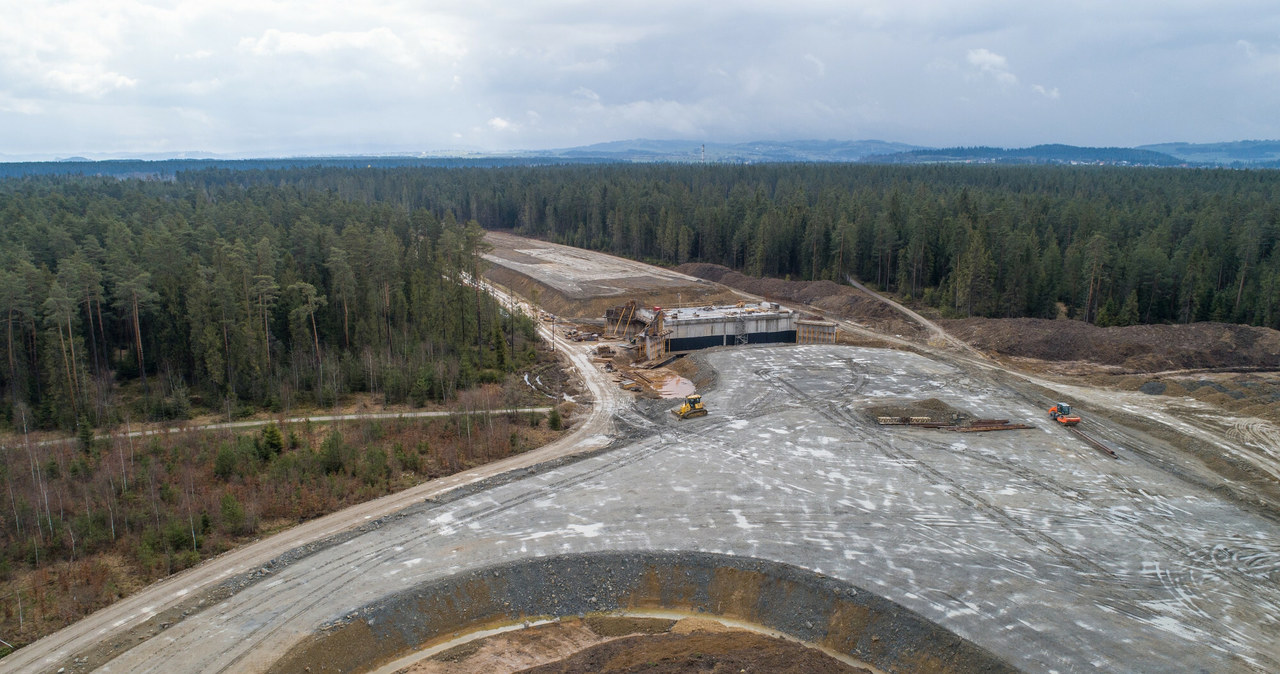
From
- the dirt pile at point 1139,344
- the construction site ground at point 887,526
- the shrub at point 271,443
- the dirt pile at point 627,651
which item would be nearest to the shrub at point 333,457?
the shrub at point 271,443

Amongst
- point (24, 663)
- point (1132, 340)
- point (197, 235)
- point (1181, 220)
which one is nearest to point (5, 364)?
point (197, 235)

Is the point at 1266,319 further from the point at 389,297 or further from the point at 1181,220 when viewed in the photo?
the point at 389,297

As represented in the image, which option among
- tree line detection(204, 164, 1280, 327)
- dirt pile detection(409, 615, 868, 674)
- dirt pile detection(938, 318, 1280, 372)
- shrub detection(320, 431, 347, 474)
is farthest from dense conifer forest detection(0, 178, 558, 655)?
A: dirt pile detection(938, 318, 1280, 372)

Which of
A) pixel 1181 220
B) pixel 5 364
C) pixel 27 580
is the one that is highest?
pixel 1181 220

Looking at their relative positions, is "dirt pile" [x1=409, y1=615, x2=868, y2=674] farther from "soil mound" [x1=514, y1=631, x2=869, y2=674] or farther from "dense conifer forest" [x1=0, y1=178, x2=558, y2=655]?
"dense conifer forest" [x1=0, y1=178, x2=558, y2=655]

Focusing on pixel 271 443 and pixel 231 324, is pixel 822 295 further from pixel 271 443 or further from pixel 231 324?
pixel 271 443

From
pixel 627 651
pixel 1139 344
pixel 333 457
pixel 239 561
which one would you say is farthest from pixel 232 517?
pixel 1139 344
